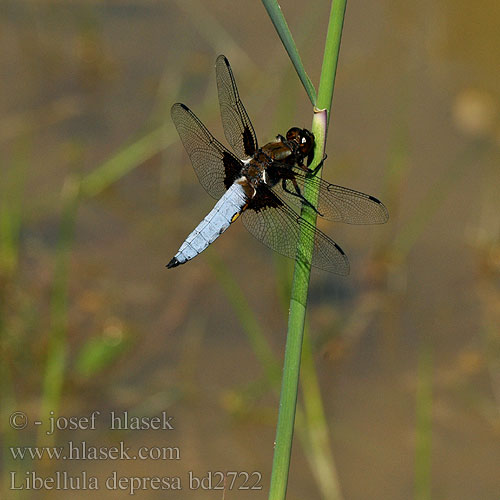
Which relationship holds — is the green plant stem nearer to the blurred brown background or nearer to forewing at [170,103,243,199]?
forewing at [170,103,243,199]

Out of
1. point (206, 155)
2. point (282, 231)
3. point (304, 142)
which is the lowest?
point (282, 231)

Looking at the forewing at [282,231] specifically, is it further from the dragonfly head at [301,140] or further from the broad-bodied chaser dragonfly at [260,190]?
the dragonfly head at [301,140]

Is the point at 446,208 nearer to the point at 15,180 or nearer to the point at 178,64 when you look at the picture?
the point at 178,64

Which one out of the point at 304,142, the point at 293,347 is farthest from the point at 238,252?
the point at 293,347

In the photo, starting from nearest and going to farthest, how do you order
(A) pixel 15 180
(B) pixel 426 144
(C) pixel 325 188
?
(C) pixel 325 188
(A) pixel 15 180
(B) pixel 426 144

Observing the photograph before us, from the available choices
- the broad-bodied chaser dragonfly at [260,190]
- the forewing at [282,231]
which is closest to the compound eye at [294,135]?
the broad-bodied chaser dragonfly at [260,190]

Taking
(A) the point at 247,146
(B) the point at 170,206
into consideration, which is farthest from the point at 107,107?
(A) the point at 247,146

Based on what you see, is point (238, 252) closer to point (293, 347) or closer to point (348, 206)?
point (348, 206)
